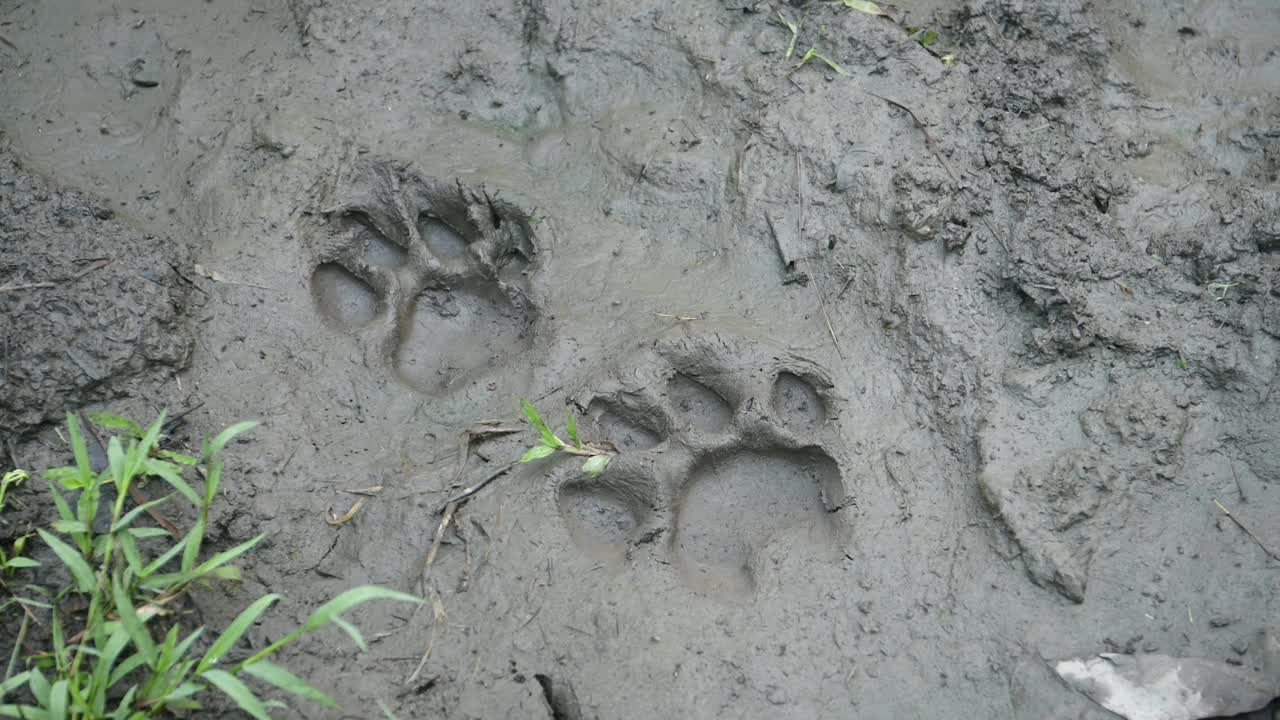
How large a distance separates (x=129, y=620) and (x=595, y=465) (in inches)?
39.5


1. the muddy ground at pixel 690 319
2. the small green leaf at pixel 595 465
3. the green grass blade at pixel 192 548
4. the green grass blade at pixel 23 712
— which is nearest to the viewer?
the green grass blade at pixel 23 712

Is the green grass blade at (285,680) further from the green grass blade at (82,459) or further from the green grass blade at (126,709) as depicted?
the green grass blade at (82,459)

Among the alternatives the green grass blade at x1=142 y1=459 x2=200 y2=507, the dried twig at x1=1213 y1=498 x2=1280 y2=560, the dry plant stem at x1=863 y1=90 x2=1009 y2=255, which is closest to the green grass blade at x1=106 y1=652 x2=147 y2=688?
the green grass blade at x1=142 y1=459 x2=200 y2=507

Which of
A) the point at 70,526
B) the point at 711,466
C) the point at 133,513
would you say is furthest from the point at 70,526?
the point at 711,466

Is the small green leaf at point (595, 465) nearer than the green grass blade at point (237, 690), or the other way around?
the green grass blade at point (237, 690)

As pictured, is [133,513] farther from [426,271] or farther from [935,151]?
[935,151]

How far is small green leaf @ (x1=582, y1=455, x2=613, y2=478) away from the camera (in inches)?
94.2

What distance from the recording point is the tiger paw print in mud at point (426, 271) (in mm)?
2689

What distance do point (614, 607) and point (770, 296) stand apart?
0.90 metres

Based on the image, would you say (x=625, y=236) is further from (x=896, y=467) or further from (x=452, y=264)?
(x=896, y=467)

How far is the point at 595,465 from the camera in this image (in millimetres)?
2396

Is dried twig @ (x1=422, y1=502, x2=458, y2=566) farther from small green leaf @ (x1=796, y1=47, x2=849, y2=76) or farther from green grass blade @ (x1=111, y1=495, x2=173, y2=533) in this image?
A: small green leaf @ (x1=796, y1=47, x2=849, y2=76)

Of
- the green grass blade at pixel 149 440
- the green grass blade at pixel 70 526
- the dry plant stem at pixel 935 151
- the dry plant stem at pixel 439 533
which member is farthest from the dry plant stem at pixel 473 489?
the dry plant stem at pixel 935 151

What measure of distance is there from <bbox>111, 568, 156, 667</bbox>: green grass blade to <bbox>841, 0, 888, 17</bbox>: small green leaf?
2.35 metres
